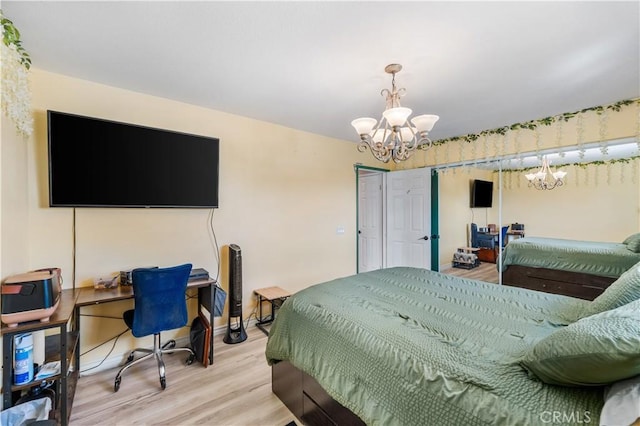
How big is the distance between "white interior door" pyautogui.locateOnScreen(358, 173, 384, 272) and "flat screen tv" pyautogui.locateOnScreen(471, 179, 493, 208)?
1.53 meters

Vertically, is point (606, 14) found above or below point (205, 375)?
above

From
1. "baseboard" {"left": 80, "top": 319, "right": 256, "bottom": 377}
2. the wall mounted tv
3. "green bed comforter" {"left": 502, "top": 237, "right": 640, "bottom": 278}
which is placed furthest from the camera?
"green bed comforter" {"left": 502, "top": 237, "right": 640, "bottom": 278}

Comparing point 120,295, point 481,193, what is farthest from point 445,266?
point 120,295

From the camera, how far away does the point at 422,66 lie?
2125 mm

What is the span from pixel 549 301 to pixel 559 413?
1.26 meters

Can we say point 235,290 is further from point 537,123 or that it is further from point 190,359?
point 537,123

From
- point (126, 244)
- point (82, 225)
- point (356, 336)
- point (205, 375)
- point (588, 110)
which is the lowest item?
point (205, 375)

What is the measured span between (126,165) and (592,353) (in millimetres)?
3283

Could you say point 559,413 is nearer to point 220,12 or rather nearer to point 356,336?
point 356,336

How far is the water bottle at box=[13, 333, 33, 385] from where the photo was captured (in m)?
1.62

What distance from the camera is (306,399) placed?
1.81m

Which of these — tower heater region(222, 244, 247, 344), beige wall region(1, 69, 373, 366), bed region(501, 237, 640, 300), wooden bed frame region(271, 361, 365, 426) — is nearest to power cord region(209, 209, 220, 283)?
beige wall region(1, 69, 373, 366)

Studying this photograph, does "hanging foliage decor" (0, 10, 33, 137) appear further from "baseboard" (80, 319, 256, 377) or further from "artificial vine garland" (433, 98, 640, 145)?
"artificial vine garland" (433, 98, 640, 145)

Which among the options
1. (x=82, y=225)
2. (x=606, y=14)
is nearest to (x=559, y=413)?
(x=606, y=14)
